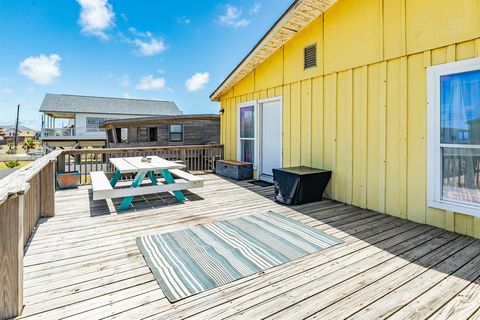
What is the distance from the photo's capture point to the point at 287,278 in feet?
7.09

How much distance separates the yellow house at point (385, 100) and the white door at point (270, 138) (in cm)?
6

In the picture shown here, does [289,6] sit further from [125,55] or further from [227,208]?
[125,55]

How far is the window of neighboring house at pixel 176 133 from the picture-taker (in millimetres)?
16141

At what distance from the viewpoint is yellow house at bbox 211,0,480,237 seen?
3.06 m

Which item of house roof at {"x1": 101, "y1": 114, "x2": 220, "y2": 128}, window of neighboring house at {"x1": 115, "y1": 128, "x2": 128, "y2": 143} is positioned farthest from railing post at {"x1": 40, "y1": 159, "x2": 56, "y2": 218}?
window of neighboring house at {"x1": 115, "y1": 128, "x2": 128, "y2": 143}

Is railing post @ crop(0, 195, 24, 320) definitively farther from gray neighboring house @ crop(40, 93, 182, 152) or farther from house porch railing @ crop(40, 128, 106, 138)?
house porch railing @ crop(40, 128, 106, 138)

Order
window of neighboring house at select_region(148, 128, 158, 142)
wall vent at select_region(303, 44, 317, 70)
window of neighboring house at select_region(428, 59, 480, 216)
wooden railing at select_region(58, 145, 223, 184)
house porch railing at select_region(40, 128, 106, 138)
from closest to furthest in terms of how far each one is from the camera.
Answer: window of neighboring house at select_region(428, 59, 480, 216), wall vent at select_region(303, 44, 317, 70), wooden railing at select_region(58, 145, 223, 184), window of neighboring house at select_region(148, 128, 158, 142), house porch railing at select_region(40, 128, 106, 138)

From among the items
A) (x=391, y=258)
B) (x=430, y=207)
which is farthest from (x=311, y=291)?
(x=430, y=207)

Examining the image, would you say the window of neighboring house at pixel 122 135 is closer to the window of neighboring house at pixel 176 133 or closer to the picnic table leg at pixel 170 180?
the window of neighboring house at pixel 176 133

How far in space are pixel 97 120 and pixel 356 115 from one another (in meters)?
25.6

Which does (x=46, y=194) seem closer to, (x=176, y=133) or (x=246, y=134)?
(x=246, y=134)

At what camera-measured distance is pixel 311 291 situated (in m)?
1.97

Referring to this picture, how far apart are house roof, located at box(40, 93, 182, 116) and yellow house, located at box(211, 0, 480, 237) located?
75.4 ft

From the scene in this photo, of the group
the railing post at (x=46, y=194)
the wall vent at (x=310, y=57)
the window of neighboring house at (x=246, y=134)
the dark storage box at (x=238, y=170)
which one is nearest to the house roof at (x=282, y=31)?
the wall vent at (x=310, y=57)
